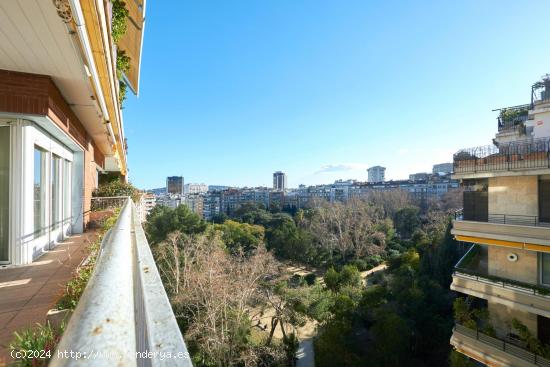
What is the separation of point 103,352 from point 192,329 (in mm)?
12031

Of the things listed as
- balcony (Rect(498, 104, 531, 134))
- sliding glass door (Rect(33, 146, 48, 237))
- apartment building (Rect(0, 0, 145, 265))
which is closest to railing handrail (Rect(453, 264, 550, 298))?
balcony (Rect(498, 104, 531, 134))

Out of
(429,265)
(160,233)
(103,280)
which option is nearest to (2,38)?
(103,280)

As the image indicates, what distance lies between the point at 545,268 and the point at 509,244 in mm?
874

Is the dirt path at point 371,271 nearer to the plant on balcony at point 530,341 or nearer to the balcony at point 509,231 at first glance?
the balcony at point 509,231

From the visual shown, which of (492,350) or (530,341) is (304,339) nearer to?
(492,350)

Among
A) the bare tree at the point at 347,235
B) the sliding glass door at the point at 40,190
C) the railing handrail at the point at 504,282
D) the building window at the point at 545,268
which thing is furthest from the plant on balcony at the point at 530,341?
the bare tree at the point at 347,235

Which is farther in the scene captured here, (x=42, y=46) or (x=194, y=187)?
(x=194, y=187)

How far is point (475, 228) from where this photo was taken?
289 inches

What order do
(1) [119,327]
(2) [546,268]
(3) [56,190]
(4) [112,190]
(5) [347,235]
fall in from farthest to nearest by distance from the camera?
1. (5) [347,235]
2. (4) [112,190]
3. (2) [546,268]
4. (3) [56,190]
5. (1) [119,327]

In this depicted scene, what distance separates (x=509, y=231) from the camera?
662 centimetres

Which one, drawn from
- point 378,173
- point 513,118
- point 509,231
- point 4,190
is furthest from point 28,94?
point 378,173

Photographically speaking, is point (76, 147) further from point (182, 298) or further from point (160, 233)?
point (160, 233)

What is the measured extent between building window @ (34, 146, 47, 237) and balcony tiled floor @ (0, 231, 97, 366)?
1.61 feet

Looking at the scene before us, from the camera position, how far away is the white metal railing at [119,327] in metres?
0.48
